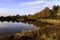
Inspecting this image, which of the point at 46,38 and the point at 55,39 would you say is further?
the point at 46,38

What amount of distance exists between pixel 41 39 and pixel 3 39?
4.86 metres

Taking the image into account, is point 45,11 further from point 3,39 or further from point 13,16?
point 3,39

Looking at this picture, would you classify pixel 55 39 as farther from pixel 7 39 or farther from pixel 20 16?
pixel 20 16

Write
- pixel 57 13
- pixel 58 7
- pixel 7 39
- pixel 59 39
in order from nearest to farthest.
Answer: pixel 59 39 → pixel 7 39 → pixel 57 13 → pixel 58 7

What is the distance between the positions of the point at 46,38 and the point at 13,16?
88657 mm

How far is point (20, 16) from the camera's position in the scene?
4353 inches

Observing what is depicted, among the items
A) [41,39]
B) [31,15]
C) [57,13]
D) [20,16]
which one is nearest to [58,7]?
[57,13]

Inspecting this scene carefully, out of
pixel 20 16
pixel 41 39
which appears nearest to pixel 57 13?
pixel 20 16

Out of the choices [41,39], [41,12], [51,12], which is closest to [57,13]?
[51,12]

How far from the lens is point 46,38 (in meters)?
21.2

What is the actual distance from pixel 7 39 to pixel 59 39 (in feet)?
20.4

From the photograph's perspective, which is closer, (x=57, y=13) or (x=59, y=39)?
(x=59, y=39)

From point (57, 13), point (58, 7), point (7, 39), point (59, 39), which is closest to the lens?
point (59, 39)

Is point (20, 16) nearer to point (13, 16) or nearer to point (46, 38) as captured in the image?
point (13, 16)
